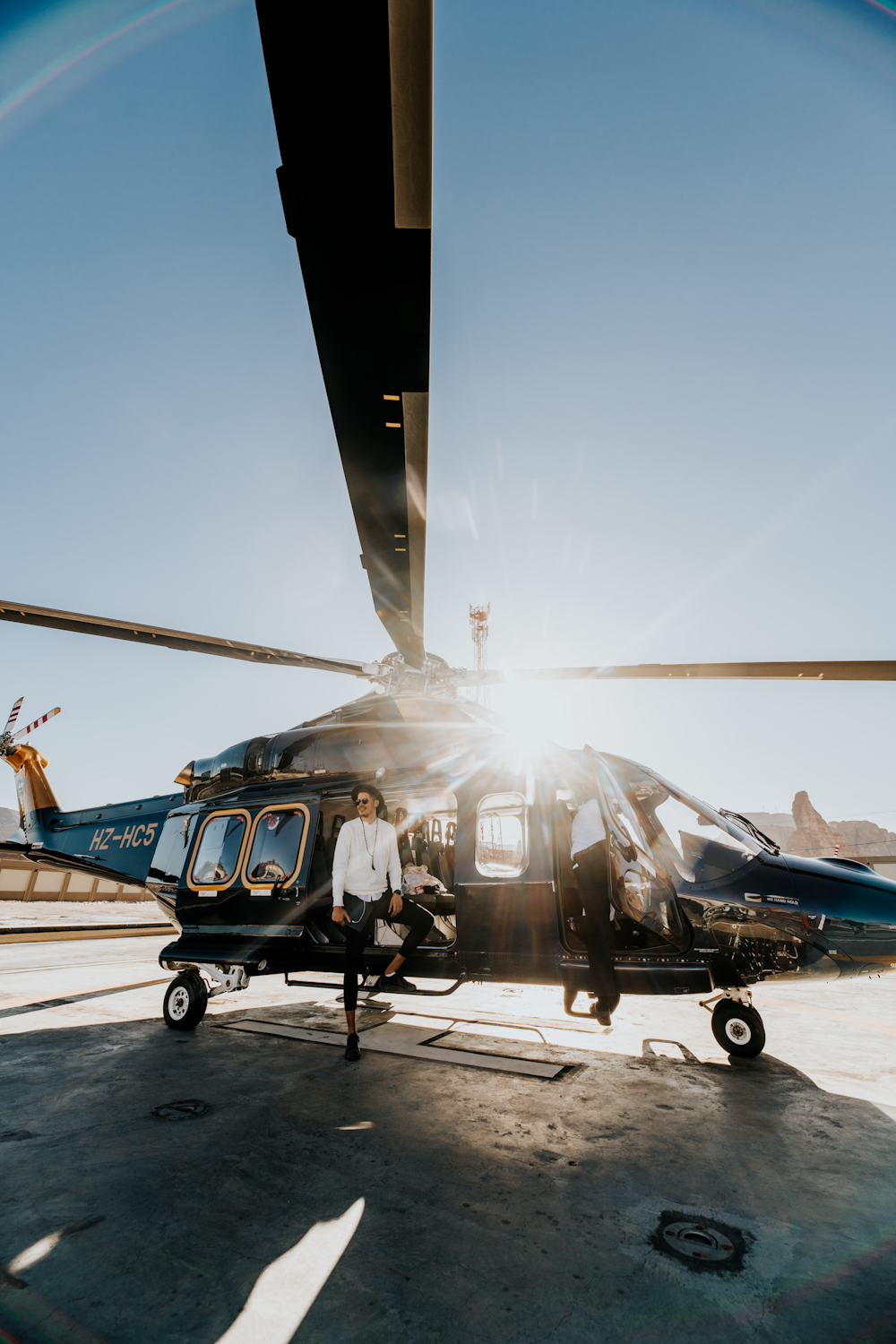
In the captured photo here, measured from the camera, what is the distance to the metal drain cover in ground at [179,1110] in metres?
3.44

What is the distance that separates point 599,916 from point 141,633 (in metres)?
4.87

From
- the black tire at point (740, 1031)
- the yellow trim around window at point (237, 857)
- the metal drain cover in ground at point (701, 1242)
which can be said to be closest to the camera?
the metal drain cover in ground at point (701, 1242)

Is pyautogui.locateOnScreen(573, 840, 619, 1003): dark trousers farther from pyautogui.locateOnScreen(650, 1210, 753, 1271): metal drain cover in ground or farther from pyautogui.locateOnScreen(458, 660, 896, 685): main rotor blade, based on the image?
pyautogui.locateOnScreen(458, 660, 896, 685): main rotor blade

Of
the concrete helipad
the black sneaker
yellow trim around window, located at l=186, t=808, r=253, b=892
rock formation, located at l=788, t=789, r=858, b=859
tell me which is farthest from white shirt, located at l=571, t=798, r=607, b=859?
rock formation, located at l=788, t=789, r=858, b=859

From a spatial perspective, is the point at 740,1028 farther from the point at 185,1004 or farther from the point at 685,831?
the point at 185,1004

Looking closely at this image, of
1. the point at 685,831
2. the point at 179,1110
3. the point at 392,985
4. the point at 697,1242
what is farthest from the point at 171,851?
the point at 697,1242

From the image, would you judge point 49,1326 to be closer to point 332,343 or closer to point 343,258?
point 332,343

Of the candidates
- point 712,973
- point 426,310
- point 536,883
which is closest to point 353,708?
point 536,883

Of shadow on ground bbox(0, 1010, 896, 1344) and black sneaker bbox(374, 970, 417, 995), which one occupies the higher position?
black sneaker bbox(374, 970, 417, 995)

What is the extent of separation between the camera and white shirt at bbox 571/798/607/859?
4.12 m

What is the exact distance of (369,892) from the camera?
15.5ft

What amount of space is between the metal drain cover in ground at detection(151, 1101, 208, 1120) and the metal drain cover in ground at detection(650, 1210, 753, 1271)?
2.68 meters

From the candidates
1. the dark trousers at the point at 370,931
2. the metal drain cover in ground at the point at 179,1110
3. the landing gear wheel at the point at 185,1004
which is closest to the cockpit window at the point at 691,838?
the dark trousers at the point at 370,931

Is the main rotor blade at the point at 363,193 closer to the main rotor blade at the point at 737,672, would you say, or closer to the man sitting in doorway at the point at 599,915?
the man sitting in doorway at the point at 599,915
